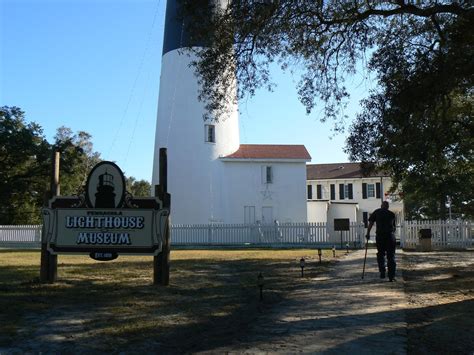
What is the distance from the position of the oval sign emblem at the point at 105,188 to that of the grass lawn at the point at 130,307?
164 centimetres

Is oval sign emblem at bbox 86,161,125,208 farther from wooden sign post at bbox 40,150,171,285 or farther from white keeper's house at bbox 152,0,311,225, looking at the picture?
white keeper's house at bbox 152,0,311,225

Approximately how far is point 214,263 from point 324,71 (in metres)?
6.40

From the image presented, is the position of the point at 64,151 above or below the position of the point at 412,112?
above

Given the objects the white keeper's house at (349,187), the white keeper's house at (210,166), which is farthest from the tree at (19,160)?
the white keeper's house at (349,187)

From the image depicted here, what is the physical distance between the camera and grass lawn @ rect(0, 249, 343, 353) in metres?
6.36

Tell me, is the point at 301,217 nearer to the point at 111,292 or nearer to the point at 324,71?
the point at 324,71

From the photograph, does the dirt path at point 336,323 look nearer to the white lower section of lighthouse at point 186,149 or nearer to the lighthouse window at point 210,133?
the white lower section of lighthouse at point 186,149

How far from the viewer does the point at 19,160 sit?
127 ft

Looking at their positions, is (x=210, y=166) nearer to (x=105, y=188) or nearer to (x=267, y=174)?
(x=267, y=174)

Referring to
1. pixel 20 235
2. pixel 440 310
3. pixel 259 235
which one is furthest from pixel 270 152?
pixel 440 310

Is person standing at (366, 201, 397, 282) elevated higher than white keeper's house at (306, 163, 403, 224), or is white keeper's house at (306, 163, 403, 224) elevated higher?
white keeper's house at (306, 163, 403, 224)

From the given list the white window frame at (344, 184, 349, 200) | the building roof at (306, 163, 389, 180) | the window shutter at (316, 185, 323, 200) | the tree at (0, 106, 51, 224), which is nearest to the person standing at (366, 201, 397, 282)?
the tree at (0, 106, 51, 224)

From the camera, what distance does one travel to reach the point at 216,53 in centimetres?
1277

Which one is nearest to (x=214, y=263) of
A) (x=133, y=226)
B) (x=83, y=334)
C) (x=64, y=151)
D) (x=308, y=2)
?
(x=133, y=226)
